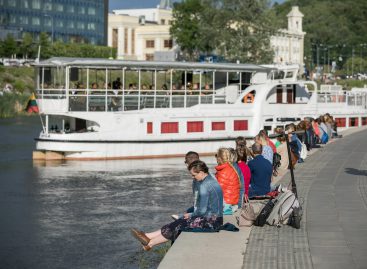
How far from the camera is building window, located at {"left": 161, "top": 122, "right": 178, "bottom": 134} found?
141 feet

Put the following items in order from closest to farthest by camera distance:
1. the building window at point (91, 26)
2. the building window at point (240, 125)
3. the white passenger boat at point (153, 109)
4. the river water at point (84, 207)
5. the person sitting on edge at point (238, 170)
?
the person sitting on edge at point (238, 170), the river water at point (84, 207), the white passenger boat at point (153, 109), the building window at point (240, 125), the building window at point (91, 26)

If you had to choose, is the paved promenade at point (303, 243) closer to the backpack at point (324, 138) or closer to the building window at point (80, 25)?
the backpack at point (324, 138)

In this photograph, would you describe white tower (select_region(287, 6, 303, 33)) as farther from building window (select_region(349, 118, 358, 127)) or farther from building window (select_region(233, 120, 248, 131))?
building window (select_region(233, 120, 248, 131))

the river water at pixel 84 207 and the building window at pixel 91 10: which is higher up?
the building window at pixel 91 10

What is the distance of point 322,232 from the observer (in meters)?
17.2

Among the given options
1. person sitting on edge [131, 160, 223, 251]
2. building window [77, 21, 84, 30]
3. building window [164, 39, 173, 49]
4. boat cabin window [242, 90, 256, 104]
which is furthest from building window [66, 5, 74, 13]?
person sitting on edge [131, 160, 223, 251]

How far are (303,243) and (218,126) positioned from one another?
28658mm

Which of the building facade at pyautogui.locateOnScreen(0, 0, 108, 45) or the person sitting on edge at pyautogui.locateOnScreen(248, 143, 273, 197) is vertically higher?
the building facade at pyautogui.locateOnScreen(0, 0, 108, 45)

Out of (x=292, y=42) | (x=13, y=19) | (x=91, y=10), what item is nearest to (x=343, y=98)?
(x=13, y=19)

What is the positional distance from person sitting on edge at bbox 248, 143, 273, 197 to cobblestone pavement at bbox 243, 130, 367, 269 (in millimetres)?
1049

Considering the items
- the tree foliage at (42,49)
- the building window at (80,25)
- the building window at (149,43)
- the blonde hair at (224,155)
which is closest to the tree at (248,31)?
the tree foliage at (42,49)

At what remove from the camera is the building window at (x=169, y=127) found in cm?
4300

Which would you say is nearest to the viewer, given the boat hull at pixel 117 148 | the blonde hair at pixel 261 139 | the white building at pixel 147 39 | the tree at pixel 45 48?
the blonde hair at pixel 261 139

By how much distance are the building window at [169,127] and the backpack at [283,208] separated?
25.5m
